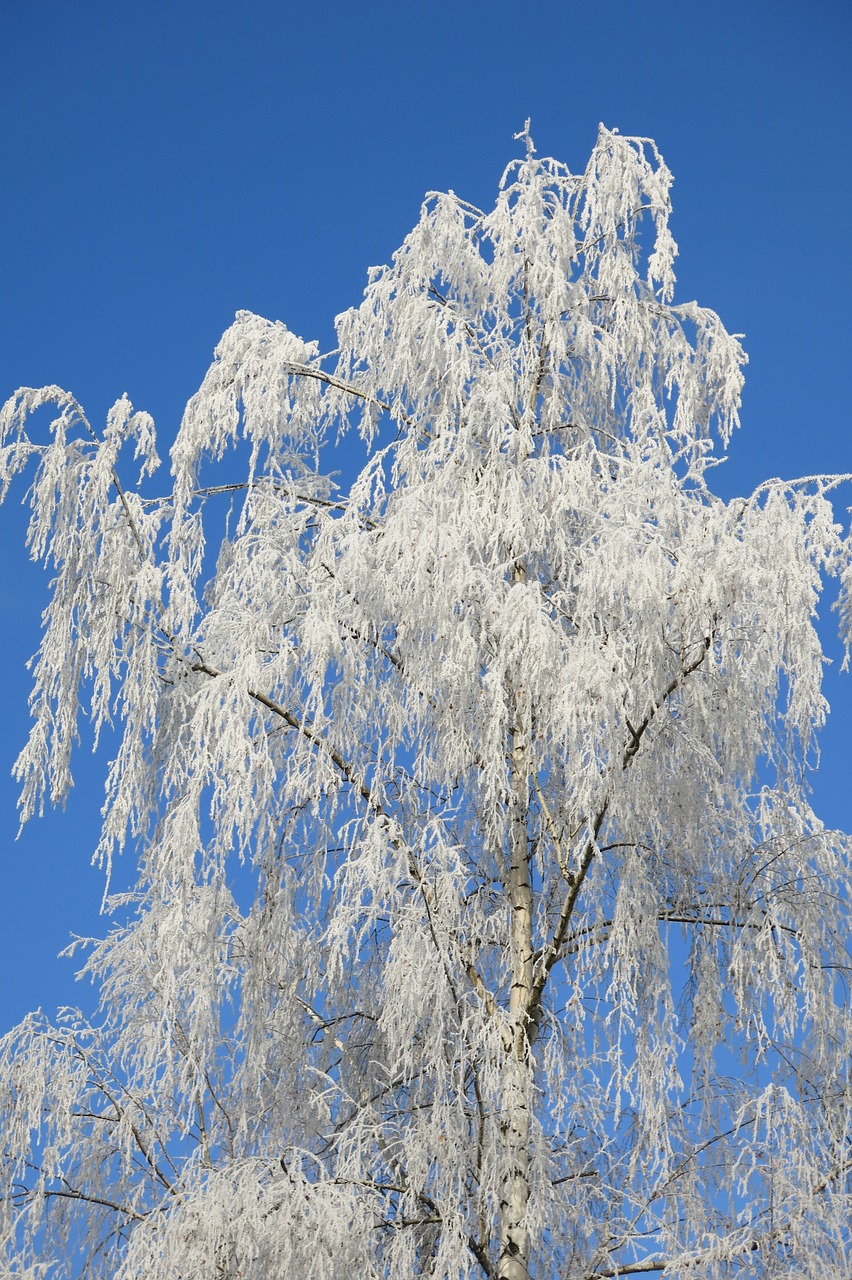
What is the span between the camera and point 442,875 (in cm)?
462

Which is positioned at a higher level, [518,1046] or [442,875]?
[442,875]

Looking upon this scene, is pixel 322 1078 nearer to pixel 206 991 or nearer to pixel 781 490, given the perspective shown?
pixel 206 991

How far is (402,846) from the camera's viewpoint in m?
4.66

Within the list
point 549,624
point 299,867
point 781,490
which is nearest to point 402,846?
point 299,867

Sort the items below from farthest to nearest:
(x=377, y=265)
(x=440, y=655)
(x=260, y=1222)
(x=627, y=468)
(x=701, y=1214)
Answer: (x=377, y=265) → (x=627, y=468) → (x=440, y=655) → (x=701, y=1214) → (x=260, y=1222)

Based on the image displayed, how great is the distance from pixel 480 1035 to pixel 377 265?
10.2 ft

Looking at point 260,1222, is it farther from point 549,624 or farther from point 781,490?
point 781,490

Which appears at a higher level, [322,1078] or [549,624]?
[549,624]

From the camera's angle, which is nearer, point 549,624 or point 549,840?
point 549,624

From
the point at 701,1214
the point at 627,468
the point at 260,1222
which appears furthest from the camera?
the point at 627,468

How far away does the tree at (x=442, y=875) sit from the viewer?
438 centimetres

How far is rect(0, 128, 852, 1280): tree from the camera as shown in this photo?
172 inches

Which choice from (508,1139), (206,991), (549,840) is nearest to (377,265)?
(549,840)

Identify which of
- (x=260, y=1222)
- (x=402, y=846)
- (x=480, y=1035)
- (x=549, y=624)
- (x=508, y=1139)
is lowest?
(x=260, y=1222)
